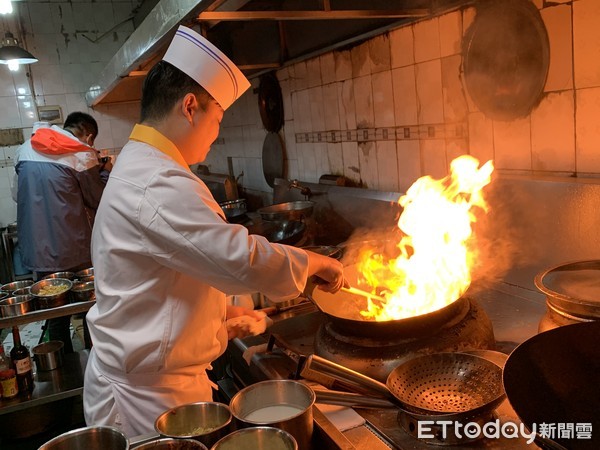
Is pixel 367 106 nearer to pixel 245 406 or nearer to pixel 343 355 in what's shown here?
pixel 343 355

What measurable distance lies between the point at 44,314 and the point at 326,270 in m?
1.97

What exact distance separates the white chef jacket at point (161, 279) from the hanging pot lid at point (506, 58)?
1.16m

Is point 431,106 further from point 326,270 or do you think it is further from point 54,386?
point 54,386

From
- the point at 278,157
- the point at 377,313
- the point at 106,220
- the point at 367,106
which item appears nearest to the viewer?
the point at 106,220

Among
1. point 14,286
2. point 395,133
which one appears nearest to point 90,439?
point 395,133

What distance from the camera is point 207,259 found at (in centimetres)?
123

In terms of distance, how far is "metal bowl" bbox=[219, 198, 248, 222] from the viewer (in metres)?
3.91

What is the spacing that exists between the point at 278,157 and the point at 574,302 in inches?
131

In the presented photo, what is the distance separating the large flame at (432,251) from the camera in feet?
5.65

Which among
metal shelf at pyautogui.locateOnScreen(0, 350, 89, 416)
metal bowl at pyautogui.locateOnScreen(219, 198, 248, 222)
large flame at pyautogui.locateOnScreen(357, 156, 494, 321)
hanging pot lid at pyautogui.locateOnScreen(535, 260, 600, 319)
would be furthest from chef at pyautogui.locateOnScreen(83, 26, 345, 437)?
metal bowl at pyautogui.locateOnScreen(219, 198, 248, 222)

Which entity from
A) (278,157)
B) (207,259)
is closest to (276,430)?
(207,259)

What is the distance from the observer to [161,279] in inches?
53.2

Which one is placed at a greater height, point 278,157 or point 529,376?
point 278,157

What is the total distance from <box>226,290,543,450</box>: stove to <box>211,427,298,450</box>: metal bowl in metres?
0.13
